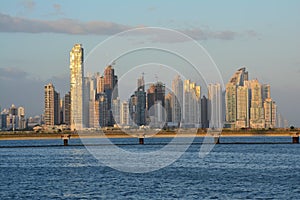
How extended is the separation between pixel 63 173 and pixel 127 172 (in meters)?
8.94

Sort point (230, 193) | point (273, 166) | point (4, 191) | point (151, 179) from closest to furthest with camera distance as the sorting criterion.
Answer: point (230, 193) → point (4, 191) → point (151, 179) → point (273, 166)

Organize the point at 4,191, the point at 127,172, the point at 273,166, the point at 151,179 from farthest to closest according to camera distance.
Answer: the point at 273,166 < the point at 127,172 < the point at 151,179 < the point at 4,191

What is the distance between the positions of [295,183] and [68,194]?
84.7 feet

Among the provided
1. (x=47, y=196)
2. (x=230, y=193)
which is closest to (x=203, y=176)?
(x=230, y=193)

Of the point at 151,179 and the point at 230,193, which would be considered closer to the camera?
the point at 230,193

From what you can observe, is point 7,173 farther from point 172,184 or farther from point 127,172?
point 172,184

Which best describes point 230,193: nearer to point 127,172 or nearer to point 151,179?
point 151,179

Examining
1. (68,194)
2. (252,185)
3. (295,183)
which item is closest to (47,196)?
(68,194)

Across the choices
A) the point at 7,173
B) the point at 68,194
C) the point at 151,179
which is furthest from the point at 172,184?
the point at 7,173

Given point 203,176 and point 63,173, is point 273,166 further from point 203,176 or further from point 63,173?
point 63,173

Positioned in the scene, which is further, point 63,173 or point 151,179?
point 63,173

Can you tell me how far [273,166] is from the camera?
364 ft

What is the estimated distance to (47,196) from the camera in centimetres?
7206

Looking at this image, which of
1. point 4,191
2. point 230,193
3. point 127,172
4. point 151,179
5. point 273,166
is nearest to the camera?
point 230,193
